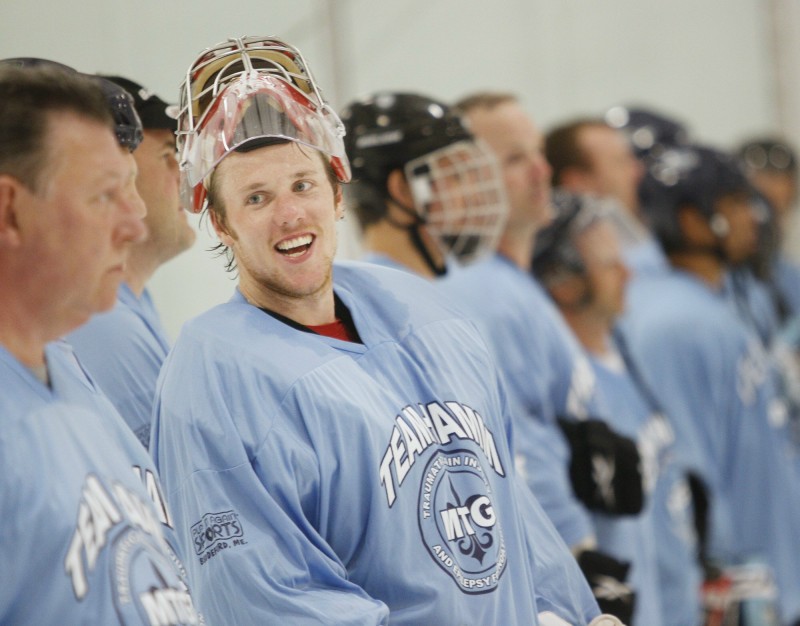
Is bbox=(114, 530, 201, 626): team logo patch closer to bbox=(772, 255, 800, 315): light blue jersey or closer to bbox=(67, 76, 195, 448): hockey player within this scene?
bbox=(67, 76, 195, 448): hockey player

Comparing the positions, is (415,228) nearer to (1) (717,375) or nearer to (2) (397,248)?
(2) (397,248)

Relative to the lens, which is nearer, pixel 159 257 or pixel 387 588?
pixel 387 588

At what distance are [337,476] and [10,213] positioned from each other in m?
0.51

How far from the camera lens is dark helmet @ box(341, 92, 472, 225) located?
264cm

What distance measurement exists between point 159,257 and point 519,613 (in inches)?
26.9

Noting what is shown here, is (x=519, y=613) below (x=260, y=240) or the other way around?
below

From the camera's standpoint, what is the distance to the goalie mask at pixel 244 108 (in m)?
1.64

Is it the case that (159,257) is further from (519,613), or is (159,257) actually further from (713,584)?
(713,584)

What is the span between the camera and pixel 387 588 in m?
1.65

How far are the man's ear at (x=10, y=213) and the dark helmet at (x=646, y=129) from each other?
3694 mm

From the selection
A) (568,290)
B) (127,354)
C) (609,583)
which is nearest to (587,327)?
(568,290)

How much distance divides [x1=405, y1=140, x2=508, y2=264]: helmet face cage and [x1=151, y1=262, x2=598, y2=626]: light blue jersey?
85 centimetres

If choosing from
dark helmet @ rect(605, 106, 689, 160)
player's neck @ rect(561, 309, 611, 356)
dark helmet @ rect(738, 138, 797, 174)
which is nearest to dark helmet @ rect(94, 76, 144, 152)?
player's neck @ rect(561, 309, 611, 356)

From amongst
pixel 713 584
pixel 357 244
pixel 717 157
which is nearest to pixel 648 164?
pixel 717 157
